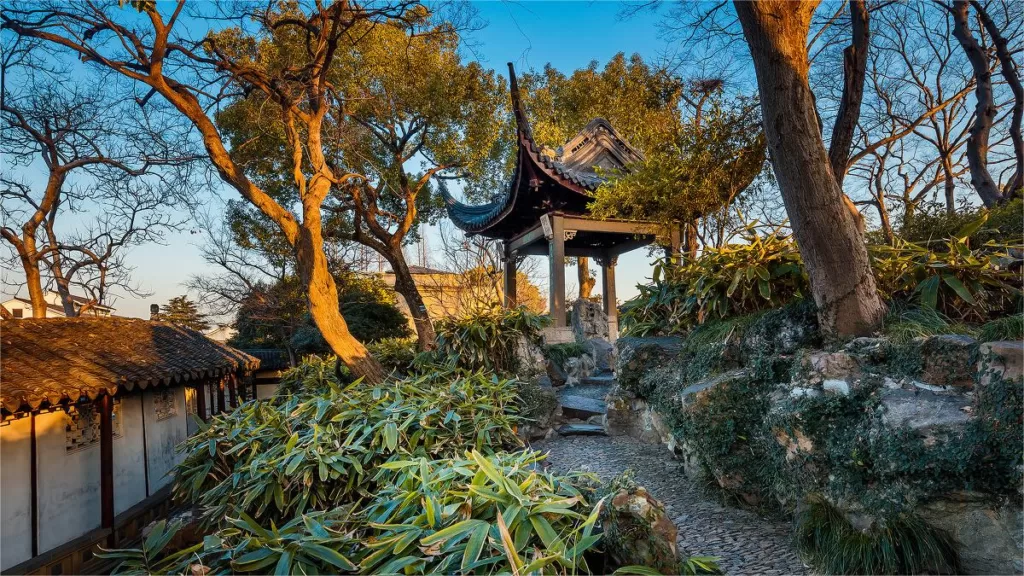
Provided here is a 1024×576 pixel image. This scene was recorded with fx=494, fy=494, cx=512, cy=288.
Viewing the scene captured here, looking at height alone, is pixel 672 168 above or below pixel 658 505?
above

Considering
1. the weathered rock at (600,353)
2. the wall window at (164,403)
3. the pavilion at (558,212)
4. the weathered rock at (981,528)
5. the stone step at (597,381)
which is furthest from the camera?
the weathered rock at (600,353)

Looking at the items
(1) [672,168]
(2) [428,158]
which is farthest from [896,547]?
(2) [428,158]

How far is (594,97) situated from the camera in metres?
13.9

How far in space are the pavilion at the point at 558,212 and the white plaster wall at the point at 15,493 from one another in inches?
230

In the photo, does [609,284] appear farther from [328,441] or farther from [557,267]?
[328,441]

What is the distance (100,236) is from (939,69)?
15.8m

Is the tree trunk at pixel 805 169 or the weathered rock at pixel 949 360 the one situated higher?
the tree trunk at pixel 805 169

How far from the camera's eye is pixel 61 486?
5613 mm

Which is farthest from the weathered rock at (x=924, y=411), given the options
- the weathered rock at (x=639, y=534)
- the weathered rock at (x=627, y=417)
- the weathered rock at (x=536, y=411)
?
the weathered rock at (x=536, y=411)

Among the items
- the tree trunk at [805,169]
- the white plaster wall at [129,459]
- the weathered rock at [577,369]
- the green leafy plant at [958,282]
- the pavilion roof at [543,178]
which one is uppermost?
the pavilion roof at [543,178]

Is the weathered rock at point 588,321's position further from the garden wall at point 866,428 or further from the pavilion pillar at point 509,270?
the garden wall at point 866,428

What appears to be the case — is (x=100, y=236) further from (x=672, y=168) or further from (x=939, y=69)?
(x=939, y=69)

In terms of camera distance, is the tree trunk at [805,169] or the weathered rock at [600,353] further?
the weathered rock at [600,353]

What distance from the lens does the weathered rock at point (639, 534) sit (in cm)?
200
